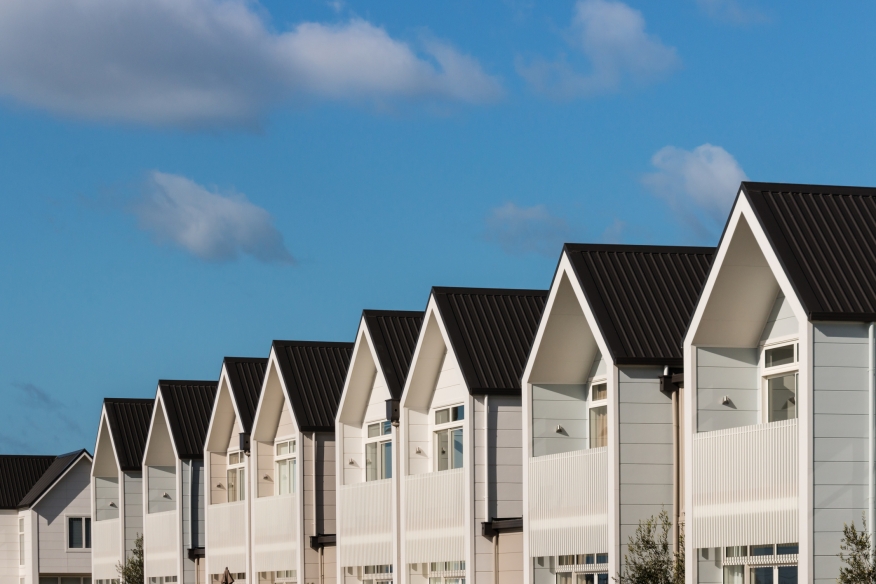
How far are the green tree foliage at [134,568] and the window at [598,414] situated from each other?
85.3 ft

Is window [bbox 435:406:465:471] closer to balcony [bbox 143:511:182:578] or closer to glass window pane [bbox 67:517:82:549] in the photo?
balcony [bbox 143:511:182:578]

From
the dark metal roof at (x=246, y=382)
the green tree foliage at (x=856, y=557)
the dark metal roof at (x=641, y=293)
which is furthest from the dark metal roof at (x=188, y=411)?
the green tree foliage at (x=856, y=557)

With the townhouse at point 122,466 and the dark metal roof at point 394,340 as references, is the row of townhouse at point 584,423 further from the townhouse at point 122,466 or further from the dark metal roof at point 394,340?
the townhouse at point 122,466

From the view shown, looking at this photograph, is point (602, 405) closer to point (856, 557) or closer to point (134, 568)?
point (856, 557)

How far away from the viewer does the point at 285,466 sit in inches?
1597

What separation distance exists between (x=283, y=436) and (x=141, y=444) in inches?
513

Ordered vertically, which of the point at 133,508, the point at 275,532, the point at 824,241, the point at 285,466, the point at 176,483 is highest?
the point at 824,241

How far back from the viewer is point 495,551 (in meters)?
30.4

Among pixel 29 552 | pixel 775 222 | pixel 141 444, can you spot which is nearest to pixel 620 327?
pixel 775 222

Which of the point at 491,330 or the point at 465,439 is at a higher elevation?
the point at 491,330

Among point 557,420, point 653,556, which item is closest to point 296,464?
point 557,420

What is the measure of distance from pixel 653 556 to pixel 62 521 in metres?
47.7

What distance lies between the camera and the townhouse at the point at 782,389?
67.4 ft

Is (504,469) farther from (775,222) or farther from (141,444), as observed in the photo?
(141,444)
